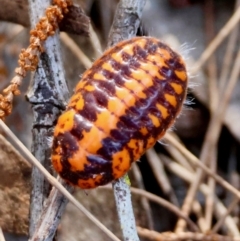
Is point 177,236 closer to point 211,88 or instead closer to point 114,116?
point 211,88

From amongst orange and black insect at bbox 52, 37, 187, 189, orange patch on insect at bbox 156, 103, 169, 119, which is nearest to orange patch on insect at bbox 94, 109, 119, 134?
orange and black insect at bbox 52, 37, 187, 189

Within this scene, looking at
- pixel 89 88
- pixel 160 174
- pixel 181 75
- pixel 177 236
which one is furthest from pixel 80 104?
pixel 160 174

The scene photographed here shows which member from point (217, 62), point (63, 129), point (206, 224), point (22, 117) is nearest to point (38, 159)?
point (63, 129)

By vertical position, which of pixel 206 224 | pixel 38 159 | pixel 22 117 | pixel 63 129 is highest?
pixel 63 129

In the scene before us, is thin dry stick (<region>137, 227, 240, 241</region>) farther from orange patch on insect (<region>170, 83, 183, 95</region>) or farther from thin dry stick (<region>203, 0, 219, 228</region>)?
orange patch on insect (<region>170, 83, 183, 95</region>)

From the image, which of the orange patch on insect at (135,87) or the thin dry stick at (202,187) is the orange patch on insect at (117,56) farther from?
the thin dry stick at (202,187)

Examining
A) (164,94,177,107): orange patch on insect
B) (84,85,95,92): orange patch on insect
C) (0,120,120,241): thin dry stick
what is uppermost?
(84,85,95,92): orange patch on insect

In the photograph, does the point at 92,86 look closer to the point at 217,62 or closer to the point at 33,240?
the point at 33,240
